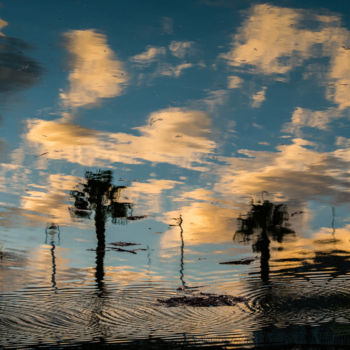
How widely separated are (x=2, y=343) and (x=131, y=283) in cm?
666

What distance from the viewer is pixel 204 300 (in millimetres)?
11516

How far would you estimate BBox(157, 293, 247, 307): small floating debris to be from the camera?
426 inches

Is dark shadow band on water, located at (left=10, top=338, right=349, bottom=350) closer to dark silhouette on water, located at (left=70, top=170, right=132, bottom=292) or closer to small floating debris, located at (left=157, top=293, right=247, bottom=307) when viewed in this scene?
small floating debris, located at (left=157, top=293, right=247, bottom=307)

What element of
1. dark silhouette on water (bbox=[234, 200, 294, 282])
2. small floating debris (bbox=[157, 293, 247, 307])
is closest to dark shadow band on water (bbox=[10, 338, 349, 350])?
small floating debris (bbox=[157, 293, 247, 307])

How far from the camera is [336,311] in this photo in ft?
32.3

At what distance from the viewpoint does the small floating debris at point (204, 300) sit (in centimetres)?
1083

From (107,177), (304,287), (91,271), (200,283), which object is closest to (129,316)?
(200,283)

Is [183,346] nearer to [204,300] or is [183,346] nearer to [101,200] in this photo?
[204,300]

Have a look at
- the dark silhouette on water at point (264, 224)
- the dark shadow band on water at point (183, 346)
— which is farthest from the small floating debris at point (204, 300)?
the dark silhouette on water at point (264, 224)

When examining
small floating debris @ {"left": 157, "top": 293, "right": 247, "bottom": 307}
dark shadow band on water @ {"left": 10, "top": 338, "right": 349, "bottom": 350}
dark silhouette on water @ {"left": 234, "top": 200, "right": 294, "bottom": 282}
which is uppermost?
dark silhouette on water @ {"left": 234, "top": 200, "right": 294, "bottom": 282}

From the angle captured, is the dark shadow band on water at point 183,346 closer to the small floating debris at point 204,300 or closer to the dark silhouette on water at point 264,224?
the small floating debris at point 204,300

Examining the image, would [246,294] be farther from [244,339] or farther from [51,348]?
[51,348]

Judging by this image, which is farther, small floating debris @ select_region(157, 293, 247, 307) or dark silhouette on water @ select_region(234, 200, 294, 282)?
dark silhouette on water @ select_region(234, 200, 294, 282)

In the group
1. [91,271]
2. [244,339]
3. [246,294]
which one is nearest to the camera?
[244,339]
